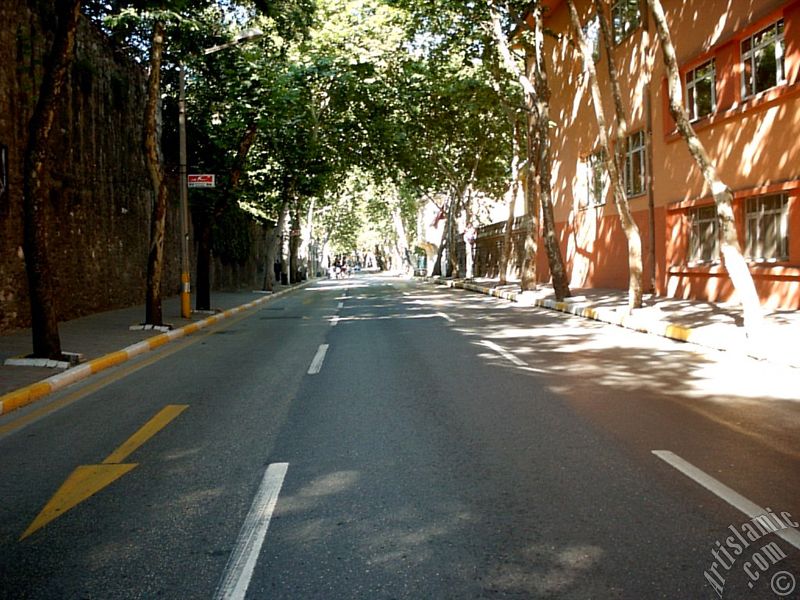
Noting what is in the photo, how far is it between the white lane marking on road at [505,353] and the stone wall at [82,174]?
29.6 ft

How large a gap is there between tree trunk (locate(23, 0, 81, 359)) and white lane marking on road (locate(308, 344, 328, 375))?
11.5 ft

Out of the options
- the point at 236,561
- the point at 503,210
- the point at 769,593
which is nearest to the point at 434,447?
the point at 236,561

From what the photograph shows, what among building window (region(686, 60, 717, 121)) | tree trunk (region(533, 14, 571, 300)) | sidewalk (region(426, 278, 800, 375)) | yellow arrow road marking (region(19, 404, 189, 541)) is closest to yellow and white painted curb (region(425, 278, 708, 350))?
sidewalk (region(426, 278, 800, 375))

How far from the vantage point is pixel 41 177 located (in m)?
9.91

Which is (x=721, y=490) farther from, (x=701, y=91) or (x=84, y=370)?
(x=701, y=91)

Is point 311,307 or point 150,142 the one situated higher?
point 150,142

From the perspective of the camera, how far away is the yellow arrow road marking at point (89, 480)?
4.35 meters

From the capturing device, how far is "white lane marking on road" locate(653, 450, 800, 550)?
148 inches

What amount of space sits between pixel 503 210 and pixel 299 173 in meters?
41.8

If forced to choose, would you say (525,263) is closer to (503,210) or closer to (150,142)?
(150,142)

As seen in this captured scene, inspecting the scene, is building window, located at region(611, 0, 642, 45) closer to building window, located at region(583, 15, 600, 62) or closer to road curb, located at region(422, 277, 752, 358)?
building window, located at region(583, 15, 600, 62)

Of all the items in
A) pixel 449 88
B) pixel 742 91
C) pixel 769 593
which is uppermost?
pixel 449 88

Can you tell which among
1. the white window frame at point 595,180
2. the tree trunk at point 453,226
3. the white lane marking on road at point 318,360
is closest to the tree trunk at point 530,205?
the white window frame at point 595,180

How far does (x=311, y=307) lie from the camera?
23281 mm
